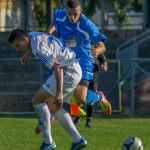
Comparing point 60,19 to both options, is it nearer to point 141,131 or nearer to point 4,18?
point 141,131

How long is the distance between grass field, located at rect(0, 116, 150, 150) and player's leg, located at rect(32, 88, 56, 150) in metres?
1.15

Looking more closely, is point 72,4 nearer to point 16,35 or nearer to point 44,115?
point 44,115

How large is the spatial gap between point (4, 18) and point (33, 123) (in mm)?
15273

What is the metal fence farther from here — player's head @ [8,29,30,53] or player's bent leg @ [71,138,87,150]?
player's head @ [8,29,30,53]

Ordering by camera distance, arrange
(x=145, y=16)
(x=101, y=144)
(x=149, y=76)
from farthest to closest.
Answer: (x=145, y=16)
(x=149, y=76)
(x=101, y=144)

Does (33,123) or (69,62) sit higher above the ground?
(69,62)

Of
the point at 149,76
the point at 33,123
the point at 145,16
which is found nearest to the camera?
the point at 33,123

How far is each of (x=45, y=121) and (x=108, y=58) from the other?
1628 cm

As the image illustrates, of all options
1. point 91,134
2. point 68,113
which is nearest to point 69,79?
point 68,113

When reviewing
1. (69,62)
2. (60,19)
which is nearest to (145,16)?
(60,19)

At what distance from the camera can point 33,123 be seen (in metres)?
19.2

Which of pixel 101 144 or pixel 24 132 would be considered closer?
pixel 101 144

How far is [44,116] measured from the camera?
12.3 meters

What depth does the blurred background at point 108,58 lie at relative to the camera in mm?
24625
